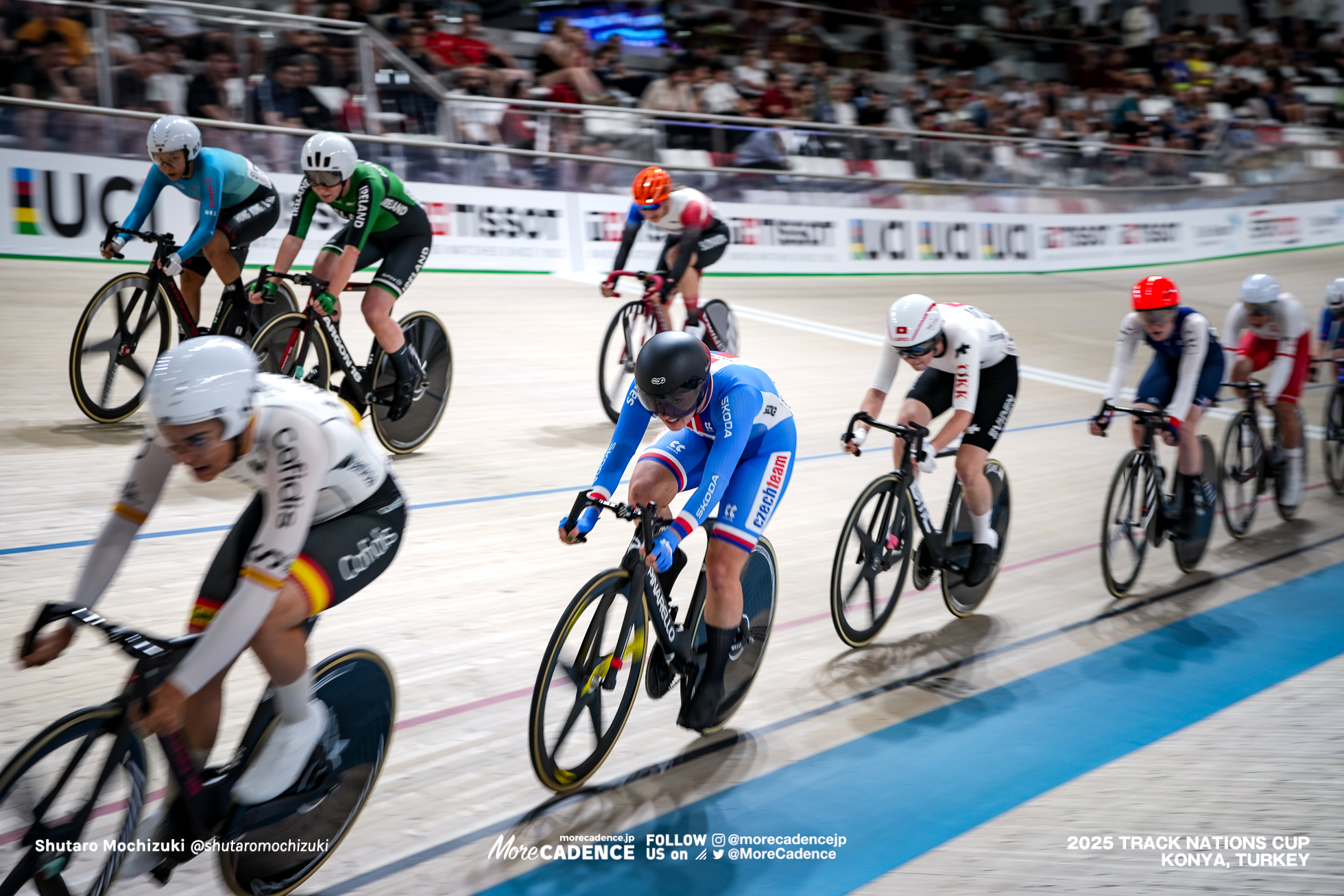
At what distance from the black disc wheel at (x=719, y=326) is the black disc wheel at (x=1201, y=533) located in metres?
3.03

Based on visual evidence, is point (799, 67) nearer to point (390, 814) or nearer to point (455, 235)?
point (455, 235)

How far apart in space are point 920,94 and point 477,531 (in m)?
13.0

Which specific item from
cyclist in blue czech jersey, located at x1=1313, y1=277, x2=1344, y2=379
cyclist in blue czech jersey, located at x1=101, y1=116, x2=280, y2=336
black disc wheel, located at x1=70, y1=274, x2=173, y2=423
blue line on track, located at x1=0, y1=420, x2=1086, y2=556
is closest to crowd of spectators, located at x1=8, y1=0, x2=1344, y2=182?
cyclist in blue czech jersey, located at x1=101, y1=116, x2=280, y2=336

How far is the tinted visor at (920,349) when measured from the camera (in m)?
4.00

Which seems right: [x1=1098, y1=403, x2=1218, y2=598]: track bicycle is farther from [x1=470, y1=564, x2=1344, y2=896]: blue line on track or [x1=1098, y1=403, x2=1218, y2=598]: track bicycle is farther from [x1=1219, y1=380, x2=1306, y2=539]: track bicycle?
[x1=1219, y1=380, x2=1306, y2=539]: track bicycle

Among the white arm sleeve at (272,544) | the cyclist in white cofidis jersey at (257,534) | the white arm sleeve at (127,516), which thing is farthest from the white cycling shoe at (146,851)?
the white arm sleeve at (127,516)

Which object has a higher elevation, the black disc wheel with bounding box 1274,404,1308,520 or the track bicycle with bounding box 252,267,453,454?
the track bicycle with bounding box 252,267,453,454

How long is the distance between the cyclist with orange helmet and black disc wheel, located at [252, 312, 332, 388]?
171cm

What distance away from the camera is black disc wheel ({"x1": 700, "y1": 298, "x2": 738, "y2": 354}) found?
23.9 ft

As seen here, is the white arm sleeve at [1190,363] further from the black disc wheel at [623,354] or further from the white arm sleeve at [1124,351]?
the black disc wheel at [623,354]

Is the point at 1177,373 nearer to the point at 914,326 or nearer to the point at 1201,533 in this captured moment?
the point at 1201,533

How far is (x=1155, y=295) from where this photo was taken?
495cm

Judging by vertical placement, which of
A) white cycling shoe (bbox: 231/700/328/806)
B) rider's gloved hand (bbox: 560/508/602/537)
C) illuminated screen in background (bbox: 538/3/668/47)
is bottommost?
white cycling shoe (bbox: 231/700/328/806)

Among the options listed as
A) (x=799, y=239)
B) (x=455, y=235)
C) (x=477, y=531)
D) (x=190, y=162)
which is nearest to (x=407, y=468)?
(x=477, y=531)
